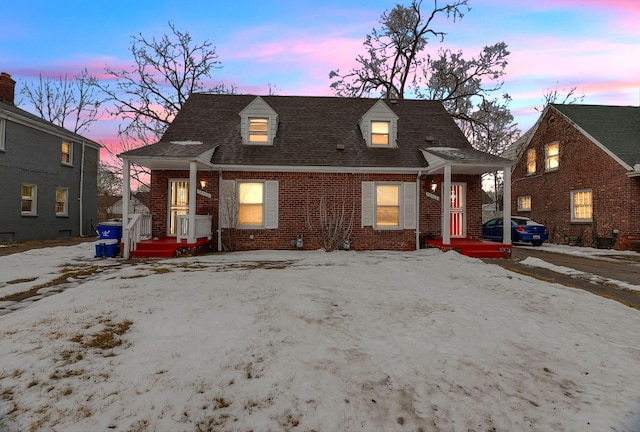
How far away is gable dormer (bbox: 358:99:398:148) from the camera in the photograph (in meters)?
12.9

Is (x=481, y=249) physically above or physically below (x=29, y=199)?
below

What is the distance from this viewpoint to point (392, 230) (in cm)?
1204

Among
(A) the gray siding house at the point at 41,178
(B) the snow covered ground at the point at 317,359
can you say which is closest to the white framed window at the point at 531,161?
(B) the snow covered ground at the point at 317,359

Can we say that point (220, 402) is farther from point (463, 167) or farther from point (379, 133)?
point (379, 133)

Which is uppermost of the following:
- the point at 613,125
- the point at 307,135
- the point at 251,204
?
the point at 613,125

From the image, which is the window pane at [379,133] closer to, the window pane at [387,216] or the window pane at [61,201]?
the window pane at [387,216]

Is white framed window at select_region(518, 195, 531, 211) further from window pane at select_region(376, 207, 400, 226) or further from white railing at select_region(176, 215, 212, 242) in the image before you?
white railing at select_region(176, 215, 212, 242)

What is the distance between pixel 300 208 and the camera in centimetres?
1184

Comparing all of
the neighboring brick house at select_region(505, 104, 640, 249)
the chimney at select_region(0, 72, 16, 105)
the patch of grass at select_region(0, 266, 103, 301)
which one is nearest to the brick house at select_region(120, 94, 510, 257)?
→ the patch of grass at select_region(0, 266, 103, 301)

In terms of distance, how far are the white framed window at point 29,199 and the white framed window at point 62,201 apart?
159 centimetres

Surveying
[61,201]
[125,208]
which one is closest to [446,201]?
[125,208]

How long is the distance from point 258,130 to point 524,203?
1651 cm

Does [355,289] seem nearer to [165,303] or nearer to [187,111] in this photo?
[165,303]

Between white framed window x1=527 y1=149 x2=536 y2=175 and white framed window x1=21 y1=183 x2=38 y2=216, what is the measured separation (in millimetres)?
26933
